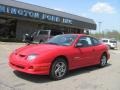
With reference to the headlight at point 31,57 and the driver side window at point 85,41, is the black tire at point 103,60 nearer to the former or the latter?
the driver side window at point 85,41

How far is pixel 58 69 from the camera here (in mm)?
8641

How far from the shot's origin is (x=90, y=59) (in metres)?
10.5

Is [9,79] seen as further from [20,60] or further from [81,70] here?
[81,70]

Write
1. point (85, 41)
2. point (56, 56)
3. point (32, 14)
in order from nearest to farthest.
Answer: point (56, 56), point (85, 41), point (32, 14)

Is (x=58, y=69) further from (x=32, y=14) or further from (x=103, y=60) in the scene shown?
(x=32, y=14)

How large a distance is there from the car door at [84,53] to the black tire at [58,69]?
672mm

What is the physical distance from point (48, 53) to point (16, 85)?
1.47 m

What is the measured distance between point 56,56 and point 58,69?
0.46 meters

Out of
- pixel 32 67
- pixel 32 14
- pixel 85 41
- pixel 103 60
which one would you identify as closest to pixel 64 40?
pixel 85 41

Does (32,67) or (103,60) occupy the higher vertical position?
(32,67)

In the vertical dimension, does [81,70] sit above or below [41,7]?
below

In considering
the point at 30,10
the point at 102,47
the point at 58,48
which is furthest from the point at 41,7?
the point at 58,48

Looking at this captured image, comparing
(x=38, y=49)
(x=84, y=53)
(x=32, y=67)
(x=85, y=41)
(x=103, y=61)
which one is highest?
(x=85, y=41)

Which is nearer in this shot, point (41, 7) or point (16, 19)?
point (16, 19)
